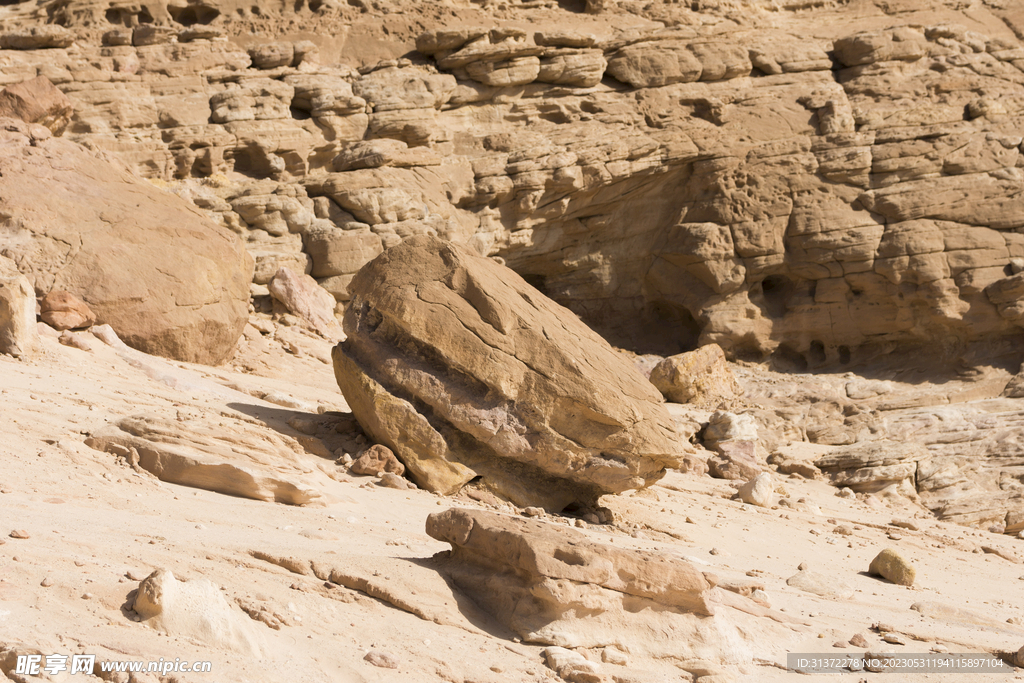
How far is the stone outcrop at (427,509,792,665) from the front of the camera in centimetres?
346

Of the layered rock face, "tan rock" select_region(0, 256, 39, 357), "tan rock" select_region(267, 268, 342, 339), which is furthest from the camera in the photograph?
the layered rock face

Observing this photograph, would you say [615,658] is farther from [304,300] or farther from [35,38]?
[35,38]

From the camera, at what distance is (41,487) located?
4.09 m

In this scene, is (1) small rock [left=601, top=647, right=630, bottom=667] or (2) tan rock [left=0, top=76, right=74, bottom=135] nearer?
(1) small rock [left=601, top=647, right=630, bottom=667]

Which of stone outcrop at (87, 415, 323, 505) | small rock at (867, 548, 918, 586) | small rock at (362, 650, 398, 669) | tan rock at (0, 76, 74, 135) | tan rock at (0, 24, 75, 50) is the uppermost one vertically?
tan rock at (0, 24, 75, 50)

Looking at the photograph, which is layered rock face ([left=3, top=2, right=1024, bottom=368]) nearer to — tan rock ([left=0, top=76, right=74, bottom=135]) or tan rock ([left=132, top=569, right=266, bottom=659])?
tan rock ([left=0, top=76, right=74, bottom=135])

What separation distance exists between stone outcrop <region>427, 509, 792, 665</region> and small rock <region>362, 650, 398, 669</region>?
2.05 ft

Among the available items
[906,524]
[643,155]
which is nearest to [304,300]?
[643,155]

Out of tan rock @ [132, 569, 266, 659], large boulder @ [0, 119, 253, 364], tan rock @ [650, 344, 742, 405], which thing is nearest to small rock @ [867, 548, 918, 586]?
tan rock @ [132, 569, 266, 659]

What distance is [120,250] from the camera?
7680mm

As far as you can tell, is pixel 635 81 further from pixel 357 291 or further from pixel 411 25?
pixel 357 291

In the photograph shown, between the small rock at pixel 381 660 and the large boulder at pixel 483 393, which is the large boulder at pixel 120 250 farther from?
the small rock at pixel 381 660

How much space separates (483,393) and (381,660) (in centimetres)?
294

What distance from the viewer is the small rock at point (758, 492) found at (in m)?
7.49
